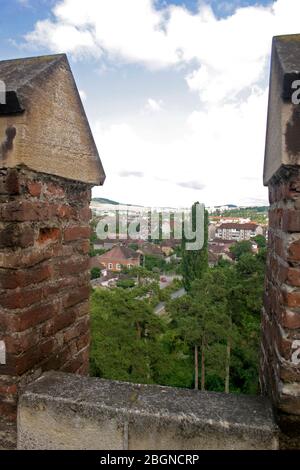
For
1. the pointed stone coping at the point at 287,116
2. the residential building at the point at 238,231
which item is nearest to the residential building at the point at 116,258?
the residential building at the point at 238,231

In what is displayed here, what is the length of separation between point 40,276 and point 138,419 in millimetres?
894

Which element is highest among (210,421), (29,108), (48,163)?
(29,108)

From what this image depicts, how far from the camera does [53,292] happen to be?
A: 6.98ft

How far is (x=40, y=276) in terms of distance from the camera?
1.99m

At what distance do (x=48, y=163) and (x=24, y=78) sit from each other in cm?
44

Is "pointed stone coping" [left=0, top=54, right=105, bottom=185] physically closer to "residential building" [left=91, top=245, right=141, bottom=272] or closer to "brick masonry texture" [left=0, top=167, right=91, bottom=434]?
"brick masonry texture" [left=0, top=167, right=91, bottom=434]

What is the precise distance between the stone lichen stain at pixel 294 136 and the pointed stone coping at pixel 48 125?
1223 mm

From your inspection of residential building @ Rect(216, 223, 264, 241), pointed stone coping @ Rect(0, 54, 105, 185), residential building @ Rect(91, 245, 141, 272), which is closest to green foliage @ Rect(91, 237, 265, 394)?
pointed stone coping @ Rect(0, 54, 105, 185)

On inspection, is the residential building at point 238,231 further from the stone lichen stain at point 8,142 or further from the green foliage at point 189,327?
the stone lichen stain at point 8,142

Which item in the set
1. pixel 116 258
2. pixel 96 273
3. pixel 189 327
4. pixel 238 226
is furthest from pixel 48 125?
pixel 238 226

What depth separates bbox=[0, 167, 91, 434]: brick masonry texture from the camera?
5.93 feet

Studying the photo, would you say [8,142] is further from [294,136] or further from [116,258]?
[116,258]
